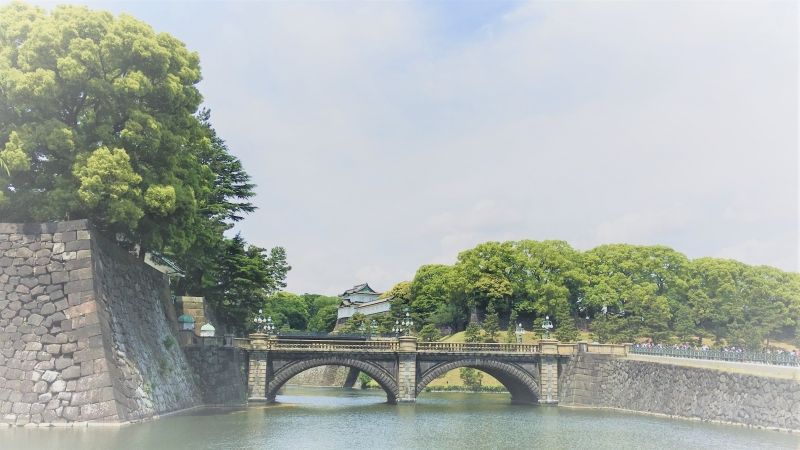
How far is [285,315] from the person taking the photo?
142125mm

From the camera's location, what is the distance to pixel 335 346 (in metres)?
56.4

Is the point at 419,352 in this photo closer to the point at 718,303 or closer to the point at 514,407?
the point at 514,407

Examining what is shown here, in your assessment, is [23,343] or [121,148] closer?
[23,343]

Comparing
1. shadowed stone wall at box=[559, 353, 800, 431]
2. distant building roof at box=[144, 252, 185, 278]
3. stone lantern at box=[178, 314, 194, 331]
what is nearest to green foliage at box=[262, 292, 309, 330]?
distant building roof at box=[144, 252, 185, 278]

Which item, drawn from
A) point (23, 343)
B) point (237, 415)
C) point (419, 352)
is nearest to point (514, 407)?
point (419, 352)

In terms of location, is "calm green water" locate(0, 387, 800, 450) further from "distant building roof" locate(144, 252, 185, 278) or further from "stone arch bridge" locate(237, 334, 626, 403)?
"distant building roof" locate(144, 252, 185, 278)

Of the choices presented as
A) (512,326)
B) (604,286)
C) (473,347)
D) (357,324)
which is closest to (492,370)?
(473,347)

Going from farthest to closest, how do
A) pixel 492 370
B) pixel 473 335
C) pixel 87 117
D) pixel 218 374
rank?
pixel 473 335 → pixel 492 370 → pixel 218 374 → pixel 87 117

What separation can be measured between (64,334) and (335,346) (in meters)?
29.3

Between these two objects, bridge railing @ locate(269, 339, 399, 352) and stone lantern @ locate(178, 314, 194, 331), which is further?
bridge railing @ locate(269, 339, 399, 352)

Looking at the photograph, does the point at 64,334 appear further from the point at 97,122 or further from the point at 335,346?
the point at 335,346

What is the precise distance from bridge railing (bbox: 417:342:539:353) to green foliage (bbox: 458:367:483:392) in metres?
19.5

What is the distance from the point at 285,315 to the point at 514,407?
91371mm

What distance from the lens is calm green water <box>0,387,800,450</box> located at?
2633 centimetres
